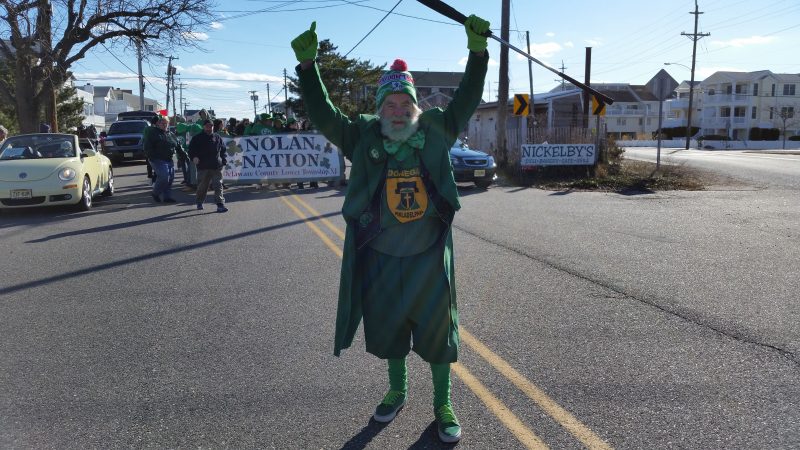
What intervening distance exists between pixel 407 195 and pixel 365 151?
1.03 ft

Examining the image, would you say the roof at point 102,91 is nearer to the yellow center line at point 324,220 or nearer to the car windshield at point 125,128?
the car windshield at point 125,128

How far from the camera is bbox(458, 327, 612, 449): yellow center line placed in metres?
3.31

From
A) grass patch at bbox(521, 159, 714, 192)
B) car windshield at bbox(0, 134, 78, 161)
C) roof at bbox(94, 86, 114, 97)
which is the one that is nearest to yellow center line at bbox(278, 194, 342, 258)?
car windshield at bbox(0, 134, 78, 161)

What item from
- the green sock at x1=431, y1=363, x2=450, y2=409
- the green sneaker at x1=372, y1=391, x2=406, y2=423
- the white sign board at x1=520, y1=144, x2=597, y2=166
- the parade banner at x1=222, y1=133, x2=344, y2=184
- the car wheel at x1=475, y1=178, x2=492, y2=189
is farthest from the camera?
the white sign board at x1=520, y1=144, x2=597, y2=166

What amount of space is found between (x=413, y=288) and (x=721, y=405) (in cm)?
190

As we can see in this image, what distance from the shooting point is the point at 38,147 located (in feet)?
42.9

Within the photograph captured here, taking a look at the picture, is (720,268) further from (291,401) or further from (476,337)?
(291,401)

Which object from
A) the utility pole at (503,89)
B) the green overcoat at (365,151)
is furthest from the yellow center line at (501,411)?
the utility pole at (503,89)

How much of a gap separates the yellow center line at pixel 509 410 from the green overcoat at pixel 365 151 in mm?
622

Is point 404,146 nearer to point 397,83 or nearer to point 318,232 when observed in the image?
point 397,83

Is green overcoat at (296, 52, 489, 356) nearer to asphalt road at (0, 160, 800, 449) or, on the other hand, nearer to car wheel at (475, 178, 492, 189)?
asphalt road at (0, 160, 800, 449)

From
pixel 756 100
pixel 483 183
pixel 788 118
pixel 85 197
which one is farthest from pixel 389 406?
pixel 756 100

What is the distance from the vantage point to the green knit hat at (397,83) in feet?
11.0

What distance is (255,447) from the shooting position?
3.29 metres
